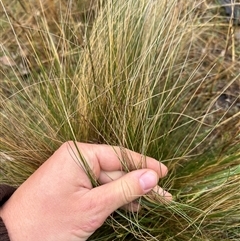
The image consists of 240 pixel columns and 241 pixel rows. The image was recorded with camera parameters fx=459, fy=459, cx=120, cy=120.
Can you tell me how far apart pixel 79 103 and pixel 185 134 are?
394mm

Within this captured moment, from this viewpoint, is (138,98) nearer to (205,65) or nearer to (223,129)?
(223,129)

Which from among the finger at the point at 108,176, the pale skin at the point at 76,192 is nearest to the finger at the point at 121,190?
the pale skin at the point at 76,192

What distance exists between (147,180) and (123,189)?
0.07m

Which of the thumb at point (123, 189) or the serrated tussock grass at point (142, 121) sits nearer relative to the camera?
the thumb at point (123, 189)

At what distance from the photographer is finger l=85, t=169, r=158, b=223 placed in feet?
4.06

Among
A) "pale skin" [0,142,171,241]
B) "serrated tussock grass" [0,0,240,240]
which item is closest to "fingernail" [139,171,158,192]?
"pale skin" [0,142,171,241]

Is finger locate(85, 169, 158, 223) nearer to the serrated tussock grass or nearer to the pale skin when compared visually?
the pale skin

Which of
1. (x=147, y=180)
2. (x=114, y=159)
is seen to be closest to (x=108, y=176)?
(x=114, y=159)

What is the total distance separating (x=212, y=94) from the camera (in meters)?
1.79

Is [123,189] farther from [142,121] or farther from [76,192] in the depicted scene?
[142,121]

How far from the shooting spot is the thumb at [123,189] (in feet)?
4.06

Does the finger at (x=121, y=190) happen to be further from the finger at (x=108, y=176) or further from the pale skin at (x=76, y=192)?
the finger at (x=108, y=176)

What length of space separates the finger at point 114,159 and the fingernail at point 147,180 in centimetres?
10

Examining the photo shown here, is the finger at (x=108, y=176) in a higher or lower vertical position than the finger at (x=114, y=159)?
lower
